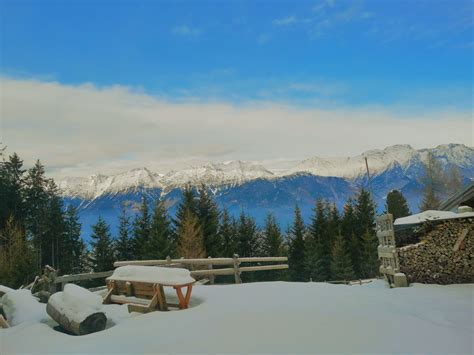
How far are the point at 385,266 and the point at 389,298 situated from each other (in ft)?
11.8

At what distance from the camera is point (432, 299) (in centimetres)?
988

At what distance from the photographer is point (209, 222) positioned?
38.5m

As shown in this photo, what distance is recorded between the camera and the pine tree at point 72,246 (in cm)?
4110

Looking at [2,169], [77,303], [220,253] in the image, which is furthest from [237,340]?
[2,169]

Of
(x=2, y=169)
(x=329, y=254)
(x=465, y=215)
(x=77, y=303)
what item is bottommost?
(x=329, y=254)

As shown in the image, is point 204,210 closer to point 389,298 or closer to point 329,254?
point 329,254

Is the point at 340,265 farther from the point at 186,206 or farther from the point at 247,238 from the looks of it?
the point at 186,206

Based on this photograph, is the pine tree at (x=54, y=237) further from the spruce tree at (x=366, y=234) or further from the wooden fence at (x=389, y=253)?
the wooden fence at (x=389, y=253)

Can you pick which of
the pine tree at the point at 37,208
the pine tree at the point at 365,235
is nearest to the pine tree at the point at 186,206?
the pine tree at the point at 37,208

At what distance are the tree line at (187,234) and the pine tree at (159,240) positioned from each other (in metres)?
0.08

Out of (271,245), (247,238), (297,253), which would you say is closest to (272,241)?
(271,245)

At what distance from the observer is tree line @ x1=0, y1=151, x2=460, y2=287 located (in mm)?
35844

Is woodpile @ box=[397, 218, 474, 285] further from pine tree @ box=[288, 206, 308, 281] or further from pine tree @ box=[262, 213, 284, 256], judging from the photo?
pine tree @ box=[288, 206, 308, 281]

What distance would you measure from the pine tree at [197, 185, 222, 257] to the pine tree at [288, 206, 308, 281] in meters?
10.9
